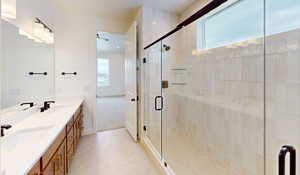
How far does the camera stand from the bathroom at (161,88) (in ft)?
5.04

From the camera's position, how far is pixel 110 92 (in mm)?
9789

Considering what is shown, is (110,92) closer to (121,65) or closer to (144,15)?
(121,65)

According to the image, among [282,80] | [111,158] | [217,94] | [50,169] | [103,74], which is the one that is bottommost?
[111,158]

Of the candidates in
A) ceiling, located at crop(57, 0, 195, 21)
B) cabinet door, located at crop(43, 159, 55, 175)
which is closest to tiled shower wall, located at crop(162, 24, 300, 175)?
ceiling, located at crop(57, 0, 195, 21)

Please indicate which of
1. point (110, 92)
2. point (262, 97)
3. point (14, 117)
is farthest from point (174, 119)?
point (110, 92)

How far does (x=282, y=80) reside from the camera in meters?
1.55

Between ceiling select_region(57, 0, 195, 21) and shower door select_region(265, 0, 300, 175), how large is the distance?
169 centimetres

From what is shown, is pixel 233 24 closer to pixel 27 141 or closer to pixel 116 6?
pixel 116 6

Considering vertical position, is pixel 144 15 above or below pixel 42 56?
above

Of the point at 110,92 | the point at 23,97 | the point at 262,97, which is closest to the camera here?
the point at 262,97

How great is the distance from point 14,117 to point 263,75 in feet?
8.78

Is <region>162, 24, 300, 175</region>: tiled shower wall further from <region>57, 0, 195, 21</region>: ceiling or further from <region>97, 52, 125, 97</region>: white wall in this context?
<region>97, 52, 125, 97</region>: white wall

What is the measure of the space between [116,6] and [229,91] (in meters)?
2.46

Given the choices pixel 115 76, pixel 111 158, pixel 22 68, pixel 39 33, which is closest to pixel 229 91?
pixel 111 158
